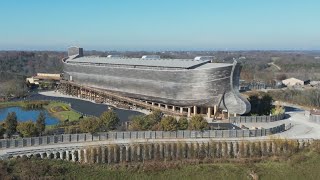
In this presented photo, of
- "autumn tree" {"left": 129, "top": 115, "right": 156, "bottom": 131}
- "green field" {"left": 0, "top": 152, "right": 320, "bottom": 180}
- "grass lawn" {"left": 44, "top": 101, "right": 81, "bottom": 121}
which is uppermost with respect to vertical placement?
"autumn tree" {"left": 129, "top": 115, "right": 156, "bottom": 131}

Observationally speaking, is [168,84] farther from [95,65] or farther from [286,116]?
[95,65]

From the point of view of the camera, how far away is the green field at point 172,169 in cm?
2961

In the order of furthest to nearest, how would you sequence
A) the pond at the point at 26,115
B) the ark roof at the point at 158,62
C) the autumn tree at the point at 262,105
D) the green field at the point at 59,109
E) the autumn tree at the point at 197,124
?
the ark roof at the point at 158,62 < the autumn tree at the point at 262,105 < the green field at the point at 59,109 < the pond at the point at 26,115 < the autumn tree at the point at 197,124

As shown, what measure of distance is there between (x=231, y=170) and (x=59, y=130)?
16.4 metres

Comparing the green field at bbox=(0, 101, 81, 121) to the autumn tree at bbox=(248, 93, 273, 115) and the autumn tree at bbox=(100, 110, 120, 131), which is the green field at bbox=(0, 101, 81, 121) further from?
the autumn tree at bbox=(248, 93, 273, 115)

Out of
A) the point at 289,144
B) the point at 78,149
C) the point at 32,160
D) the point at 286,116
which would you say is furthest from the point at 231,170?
the point at 286,116

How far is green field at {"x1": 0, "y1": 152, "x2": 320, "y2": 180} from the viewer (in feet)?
97.1

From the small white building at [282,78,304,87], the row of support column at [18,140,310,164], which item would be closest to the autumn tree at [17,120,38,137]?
the row of support column at [18,140,310,164]

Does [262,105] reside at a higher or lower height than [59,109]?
higher

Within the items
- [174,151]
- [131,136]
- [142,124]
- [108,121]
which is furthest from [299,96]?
[174,151]

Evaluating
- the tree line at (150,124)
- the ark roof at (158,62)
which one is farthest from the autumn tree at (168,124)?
the ark roof at (158,62)

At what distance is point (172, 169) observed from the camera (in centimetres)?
3231

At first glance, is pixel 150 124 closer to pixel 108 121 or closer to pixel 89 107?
pixel 108 121

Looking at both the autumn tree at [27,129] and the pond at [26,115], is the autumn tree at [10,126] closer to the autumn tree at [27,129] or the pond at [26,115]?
the autumn tree at [27,129]
